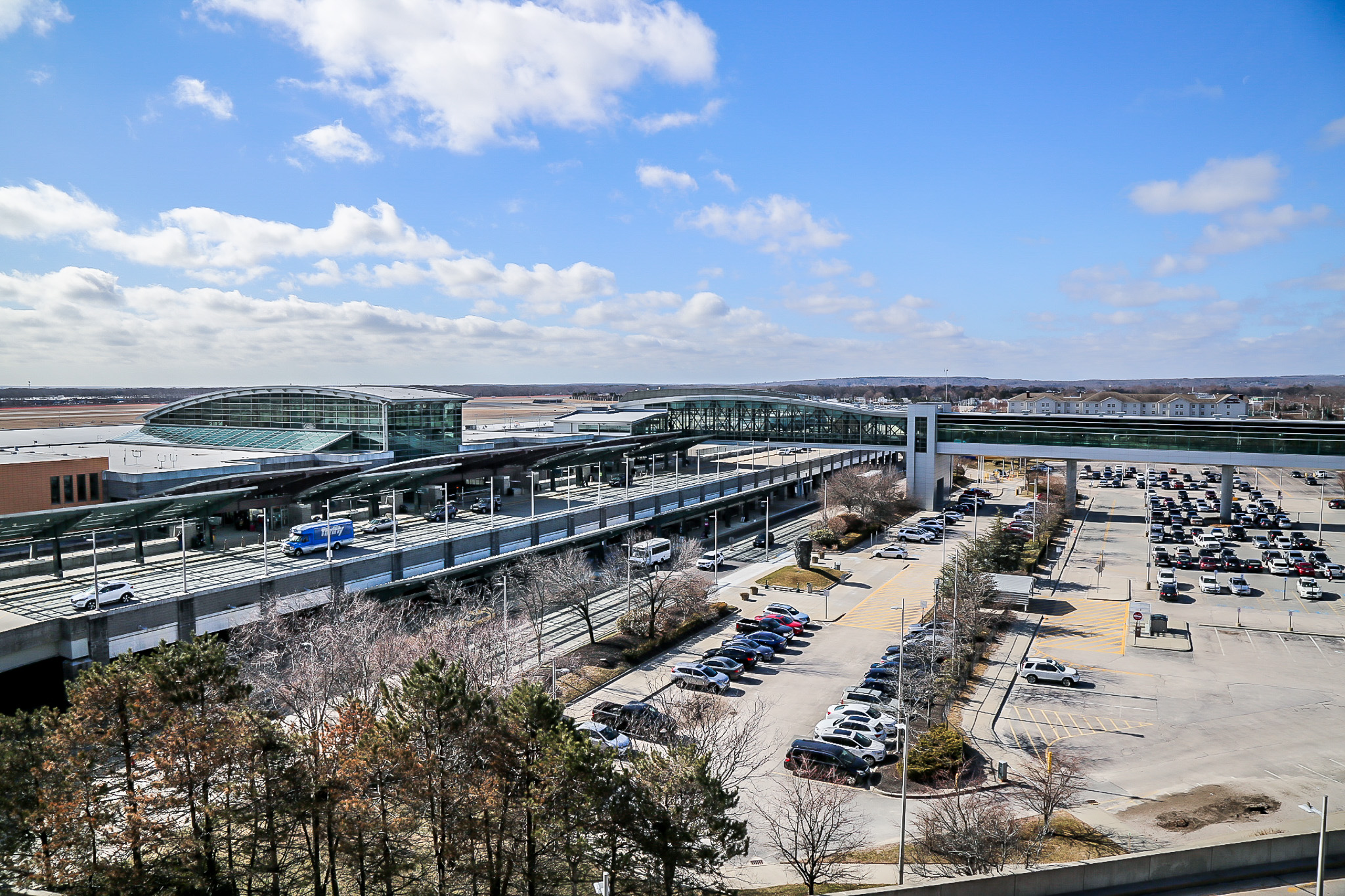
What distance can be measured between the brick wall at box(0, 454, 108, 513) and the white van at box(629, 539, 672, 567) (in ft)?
100

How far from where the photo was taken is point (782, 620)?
3953cm

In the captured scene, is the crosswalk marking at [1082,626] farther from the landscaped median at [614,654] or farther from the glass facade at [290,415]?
the glass facade at [290,415]

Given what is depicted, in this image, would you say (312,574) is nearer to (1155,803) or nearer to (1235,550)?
(1155,803)

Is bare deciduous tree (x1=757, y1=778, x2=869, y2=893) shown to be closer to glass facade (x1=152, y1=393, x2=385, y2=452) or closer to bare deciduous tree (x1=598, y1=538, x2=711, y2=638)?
bare deciduous tree (x1=598, y1=538, x2=711, y2=638)

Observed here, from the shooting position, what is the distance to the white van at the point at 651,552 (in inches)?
1844

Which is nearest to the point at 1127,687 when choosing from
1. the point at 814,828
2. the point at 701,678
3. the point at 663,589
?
the point at 701,678

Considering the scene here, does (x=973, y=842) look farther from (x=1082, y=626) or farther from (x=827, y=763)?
(x=1082, y=626)

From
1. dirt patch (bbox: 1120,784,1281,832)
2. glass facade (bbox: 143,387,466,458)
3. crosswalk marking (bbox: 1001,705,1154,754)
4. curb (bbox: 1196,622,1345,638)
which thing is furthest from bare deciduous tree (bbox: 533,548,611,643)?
curb (bbox: 1196,622,1345,638)

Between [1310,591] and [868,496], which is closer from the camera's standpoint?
[1310,591]

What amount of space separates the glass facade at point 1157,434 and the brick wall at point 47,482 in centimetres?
6747

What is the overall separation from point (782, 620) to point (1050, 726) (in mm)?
13983

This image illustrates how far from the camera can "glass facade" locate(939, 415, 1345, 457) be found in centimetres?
6266

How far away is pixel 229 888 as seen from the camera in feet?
53.7

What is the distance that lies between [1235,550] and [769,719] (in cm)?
5109
